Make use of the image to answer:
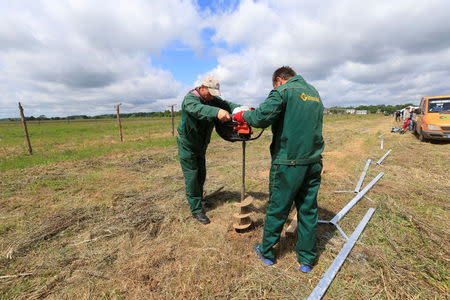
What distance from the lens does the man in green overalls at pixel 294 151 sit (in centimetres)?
202

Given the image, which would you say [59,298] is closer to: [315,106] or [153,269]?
[153,269]

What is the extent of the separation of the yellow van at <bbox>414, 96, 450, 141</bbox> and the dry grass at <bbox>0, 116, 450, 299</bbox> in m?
5.40

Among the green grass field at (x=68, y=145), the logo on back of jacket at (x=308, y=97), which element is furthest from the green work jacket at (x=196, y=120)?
the green grass field at (x=68, y=145)

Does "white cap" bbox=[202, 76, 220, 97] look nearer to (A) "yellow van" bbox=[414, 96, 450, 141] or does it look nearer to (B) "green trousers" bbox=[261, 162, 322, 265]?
(B) "green trousers" bbox=[261, 162, 322, 265]

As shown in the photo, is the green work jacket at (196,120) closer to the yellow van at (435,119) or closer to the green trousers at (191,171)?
the green trousers at (191,171)

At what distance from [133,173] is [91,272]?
4094mm

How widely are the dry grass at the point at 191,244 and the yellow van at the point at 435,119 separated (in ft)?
17.7

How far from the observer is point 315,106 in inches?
81.9

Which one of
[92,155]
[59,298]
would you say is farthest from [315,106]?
[92,155]

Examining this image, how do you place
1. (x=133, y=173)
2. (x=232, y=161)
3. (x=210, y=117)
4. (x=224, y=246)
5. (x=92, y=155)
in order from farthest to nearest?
(x=92, y=155) → (x=232, y=161) → (x=133, y=173) → (x=224, y=246) → (x=210, y=117)

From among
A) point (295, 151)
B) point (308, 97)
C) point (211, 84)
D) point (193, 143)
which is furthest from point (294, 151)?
point (193, 143)

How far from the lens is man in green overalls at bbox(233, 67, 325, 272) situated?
2020mm

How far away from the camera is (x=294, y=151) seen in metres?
2.05

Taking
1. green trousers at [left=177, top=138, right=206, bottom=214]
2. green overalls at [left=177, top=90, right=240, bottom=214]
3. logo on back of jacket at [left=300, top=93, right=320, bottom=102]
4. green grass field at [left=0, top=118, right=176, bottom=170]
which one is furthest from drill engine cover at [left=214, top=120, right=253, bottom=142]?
green grass field at [left=0, top=118, right=176, bottom=170]
